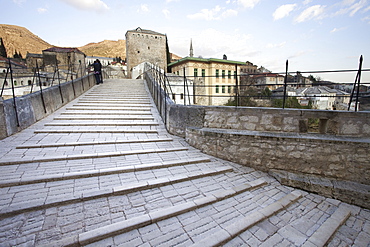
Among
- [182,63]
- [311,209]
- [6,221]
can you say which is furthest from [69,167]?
[182,63]

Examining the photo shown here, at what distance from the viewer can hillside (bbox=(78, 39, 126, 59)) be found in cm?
13455

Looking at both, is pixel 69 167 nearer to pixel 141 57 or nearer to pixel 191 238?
pixel 191 238

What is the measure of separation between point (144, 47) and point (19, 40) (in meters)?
127

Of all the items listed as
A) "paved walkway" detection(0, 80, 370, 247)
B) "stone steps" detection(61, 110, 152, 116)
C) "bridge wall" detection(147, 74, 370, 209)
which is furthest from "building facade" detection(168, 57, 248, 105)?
"paved walkway" detection(0, 80, 370, 247)

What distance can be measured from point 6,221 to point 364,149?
6583mm

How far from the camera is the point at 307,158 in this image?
461 cm

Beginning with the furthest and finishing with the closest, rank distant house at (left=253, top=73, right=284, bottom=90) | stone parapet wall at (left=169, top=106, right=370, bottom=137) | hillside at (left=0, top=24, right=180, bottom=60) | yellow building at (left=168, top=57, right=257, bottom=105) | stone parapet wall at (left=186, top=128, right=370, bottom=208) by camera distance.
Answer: hillside at (left=0, top=24, right=180, bottom=60)
yellow building at (left=168, top=57, right=257, bottom=105)
distant house at (left=253, top=73, right=284, bottom=90)
stone parapet wall at (left=169, top=106, right=370, bottom=137)
stone parapet wall at (left=186, top=128, right=370, bottom=208)

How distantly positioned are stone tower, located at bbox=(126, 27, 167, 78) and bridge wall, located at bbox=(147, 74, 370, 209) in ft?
109

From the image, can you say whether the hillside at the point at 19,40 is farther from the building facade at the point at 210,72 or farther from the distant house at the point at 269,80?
the distant house at the point at 269,80

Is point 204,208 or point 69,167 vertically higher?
point 69,167

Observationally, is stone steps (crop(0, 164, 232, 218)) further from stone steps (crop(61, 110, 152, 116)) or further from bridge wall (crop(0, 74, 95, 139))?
stone steps (crop(61, 110, 152, 116))

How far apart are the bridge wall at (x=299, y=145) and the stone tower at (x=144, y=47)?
33275 mm

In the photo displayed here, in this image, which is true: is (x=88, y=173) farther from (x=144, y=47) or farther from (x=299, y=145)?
(x=144, y=47)

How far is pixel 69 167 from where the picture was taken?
365cm
